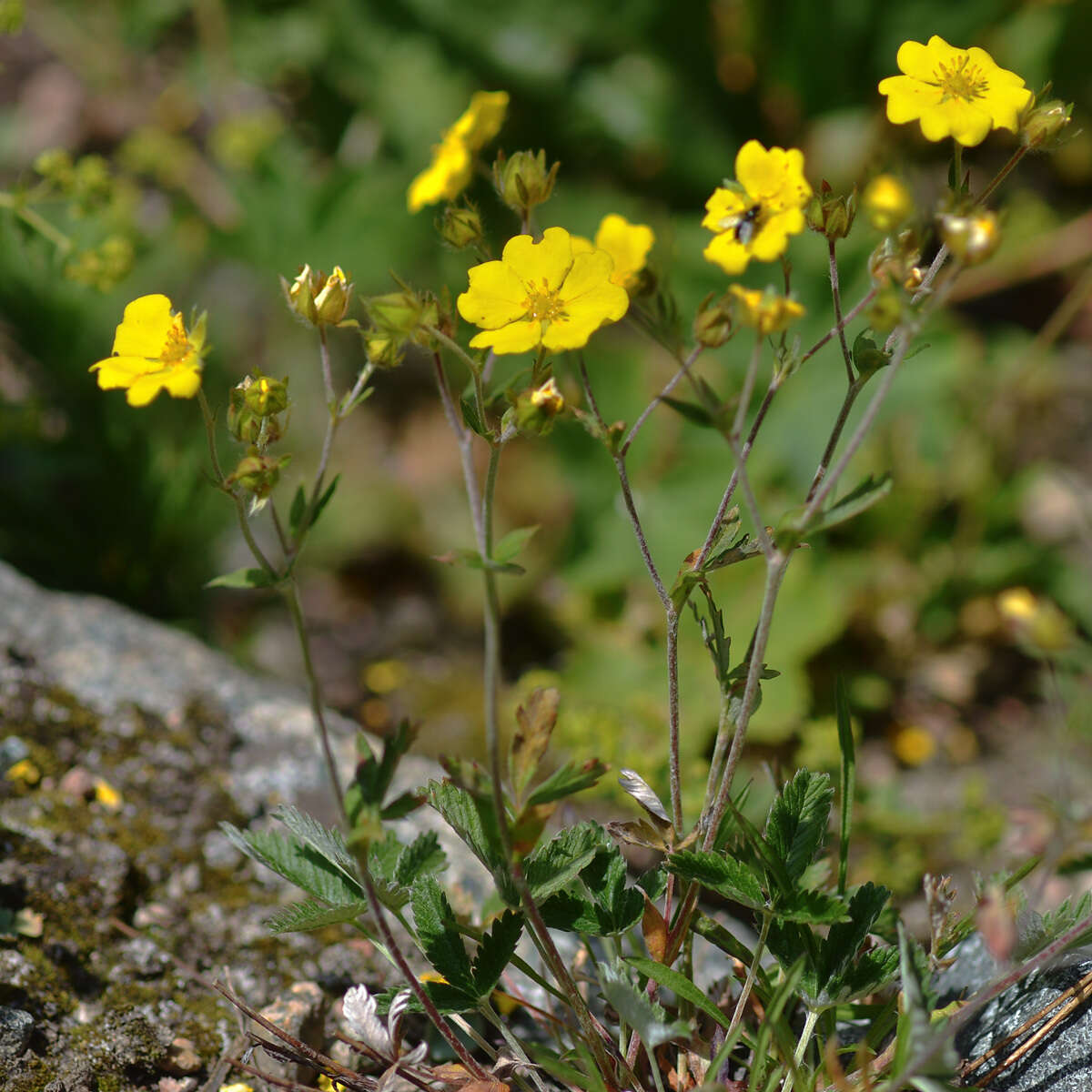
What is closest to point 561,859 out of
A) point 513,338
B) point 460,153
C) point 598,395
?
point 513,338

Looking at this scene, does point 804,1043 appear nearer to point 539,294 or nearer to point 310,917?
point 310,917

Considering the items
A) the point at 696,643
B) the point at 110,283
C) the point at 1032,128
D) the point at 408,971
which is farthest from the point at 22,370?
the point at 1032,128

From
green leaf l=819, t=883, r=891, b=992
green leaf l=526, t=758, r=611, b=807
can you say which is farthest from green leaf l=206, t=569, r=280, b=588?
green leaf l=819, t=883, r=891, b=992

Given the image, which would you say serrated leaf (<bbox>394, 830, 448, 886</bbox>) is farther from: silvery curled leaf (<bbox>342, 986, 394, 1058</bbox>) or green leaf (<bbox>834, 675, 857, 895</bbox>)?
green leaf (<bbox>834, 675, 857, 895</bbox>)

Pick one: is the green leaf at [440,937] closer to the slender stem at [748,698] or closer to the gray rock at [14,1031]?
the slender stem at [748,698]

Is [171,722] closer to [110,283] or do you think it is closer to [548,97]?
[110,283]
